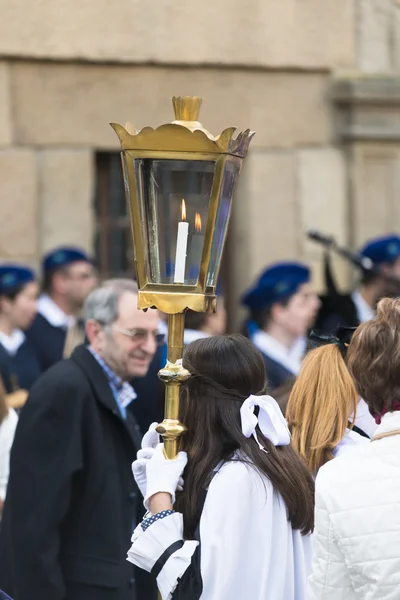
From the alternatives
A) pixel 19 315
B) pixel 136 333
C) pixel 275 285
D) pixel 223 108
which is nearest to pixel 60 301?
pixel 19 315

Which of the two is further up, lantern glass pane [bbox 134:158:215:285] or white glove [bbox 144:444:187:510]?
lantern glass pane [bbox 134:158:215:285]

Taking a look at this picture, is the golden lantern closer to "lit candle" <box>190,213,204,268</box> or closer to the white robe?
"lit candle" <box>190,213,204,268</box>

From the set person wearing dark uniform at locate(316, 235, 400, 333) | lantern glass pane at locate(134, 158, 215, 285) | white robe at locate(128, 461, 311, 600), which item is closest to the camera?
white robe at locate(128, 461, 311, 600)

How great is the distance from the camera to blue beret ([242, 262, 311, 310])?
766cm

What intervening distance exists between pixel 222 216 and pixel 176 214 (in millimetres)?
174

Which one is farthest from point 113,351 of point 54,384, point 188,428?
point 188,428

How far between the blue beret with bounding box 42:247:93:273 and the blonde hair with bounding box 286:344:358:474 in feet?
12.4

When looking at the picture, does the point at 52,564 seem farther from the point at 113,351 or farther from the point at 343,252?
the point at 343,252

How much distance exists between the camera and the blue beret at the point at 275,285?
25.1ft

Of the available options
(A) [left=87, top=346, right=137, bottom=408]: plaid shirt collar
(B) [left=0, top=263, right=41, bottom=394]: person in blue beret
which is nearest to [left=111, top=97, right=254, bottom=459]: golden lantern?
(A) [left=87, top=346, right=137, bottom=408]: plaid shirt collar

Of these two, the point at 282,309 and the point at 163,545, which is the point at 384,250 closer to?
the point at 282,309

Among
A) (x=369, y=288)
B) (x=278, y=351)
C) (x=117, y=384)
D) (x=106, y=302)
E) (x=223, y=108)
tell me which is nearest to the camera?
(x=117, y=384)

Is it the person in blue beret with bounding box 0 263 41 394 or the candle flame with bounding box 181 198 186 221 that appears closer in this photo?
the candle flame with bounding box 181 198 186 221

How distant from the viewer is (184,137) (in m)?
3.49
